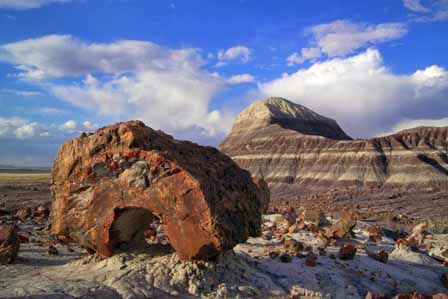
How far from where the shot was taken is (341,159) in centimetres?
6291

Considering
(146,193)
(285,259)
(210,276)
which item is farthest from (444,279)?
(146,193)

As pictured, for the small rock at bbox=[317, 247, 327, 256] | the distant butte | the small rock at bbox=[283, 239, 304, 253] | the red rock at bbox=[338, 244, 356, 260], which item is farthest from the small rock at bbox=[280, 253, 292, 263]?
the distant butte

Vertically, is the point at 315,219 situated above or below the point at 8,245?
below

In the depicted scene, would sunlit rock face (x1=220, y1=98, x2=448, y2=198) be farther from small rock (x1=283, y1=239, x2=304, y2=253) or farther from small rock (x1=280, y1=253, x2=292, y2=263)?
small rock (x1=280, y1=253, x2=292, y2=263)

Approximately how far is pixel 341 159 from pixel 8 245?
56146mm

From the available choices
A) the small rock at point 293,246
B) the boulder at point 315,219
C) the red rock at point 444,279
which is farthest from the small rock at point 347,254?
the boulder at point 315,219

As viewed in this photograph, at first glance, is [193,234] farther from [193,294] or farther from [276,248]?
[276,248]

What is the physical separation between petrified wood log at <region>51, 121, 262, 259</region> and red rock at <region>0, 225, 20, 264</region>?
53.2 inches

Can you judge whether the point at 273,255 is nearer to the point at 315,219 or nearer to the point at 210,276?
the point at 210,276

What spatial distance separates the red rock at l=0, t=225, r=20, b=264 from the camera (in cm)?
1094

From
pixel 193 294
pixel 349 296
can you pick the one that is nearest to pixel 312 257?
pixel 349 296

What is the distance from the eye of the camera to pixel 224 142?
8875 centimetres

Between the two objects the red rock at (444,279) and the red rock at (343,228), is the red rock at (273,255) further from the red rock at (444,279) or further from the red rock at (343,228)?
the red rock at (343,228)

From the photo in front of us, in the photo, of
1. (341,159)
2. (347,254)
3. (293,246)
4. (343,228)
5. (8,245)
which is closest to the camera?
(8,245)
